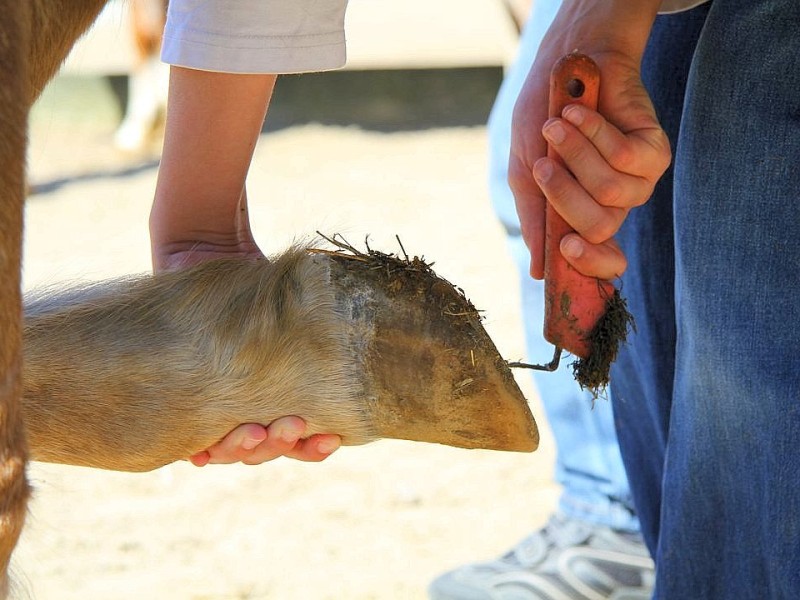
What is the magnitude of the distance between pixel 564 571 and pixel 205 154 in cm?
85

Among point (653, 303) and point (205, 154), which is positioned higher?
point (205, 154)

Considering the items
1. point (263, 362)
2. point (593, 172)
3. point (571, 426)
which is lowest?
point (571, 426)


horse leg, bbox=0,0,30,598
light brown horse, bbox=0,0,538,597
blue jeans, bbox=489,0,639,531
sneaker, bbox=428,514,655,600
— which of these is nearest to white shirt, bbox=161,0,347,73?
light brown horse, bbox=0,0,538,597

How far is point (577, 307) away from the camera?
119 cm

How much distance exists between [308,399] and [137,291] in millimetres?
252

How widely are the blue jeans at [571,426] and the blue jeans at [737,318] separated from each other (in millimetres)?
482

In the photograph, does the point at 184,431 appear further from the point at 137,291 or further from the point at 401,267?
the point at 401,267

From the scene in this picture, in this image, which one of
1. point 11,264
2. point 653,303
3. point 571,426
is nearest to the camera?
point 11,264

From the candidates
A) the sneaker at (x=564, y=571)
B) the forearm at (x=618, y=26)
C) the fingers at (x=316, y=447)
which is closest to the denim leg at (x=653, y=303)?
the sneaker at (x=564, y=571)

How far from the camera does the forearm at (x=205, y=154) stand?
141cm

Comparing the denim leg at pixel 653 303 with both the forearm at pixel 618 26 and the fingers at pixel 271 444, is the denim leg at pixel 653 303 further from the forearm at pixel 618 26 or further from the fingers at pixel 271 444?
the fingers at pixel 271 444

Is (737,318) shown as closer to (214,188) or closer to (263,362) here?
(263,362)

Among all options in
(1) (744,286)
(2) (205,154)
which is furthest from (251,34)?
(1) (744,286)

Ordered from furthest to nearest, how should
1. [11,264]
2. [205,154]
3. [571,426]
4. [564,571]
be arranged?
[571,426] < [564,571] < [205,154] < [11,264]
